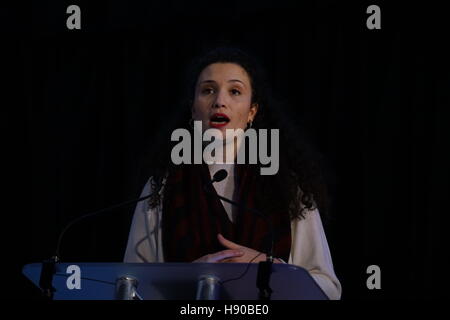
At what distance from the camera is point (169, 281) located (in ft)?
5.62

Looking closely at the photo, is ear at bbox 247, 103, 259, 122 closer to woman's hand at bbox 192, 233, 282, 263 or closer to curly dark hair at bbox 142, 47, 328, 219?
curly dark hair at bbox 142, 47, 328, 219

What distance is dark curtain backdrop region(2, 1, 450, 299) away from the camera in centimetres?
305

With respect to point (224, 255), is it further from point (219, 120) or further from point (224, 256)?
point (219, 120)

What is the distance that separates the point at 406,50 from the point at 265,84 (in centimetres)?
75

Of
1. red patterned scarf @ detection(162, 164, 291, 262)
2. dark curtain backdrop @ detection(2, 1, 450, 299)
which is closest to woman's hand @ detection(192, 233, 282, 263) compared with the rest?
red patterned scarf @ detection(162, 164, 291, 262)

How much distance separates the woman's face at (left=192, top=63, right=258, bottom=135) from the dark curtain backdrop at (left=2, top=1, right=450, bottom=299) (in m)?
0.40

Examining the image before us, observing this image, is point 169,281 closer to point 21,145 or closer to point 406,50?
point 406,50

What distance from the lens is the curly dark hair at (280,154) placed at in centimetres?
254

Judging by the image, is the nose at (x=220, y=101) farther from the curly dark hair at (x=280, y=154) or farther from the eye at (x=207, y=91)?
the curly dark hair at (x=280, y=154)

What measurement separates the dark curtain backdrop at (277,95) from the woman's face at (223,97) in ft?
1.31

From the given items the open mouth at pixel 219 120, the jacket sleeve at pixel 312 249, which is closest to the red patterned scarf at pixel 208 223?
the jacket sleeve at pixel 312 249

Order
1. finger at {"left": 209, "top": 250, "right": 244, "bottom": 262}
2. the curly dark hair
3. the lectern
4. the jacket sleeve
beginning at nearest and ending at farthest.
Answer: the lectern < finger at {"left": 209, "top": 250, "right": 244, "bottom": 262} < the jacket sleeve < the curly dark hair

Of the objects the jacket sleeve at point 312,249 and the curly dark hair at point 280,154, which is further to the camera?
the curly dark hair at point 280,154
